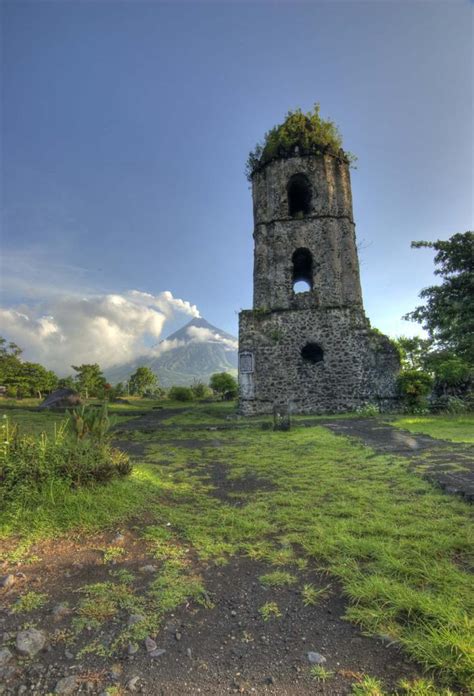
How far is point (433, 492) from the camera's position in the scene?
13.4 ft

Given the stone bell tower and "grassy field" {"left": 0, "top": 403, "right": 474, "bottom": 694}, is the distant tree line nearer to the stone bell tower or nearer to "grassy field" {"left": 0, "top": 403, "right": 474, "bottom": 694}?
the stone bell tower

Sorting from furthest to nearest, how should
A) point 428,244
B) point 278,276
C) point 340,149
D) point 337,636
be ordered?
1. point 340,149
2. point 278,276
3. point 428,244
4. point 337,636

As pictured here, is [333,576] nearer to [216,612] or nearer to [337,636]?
[337,636]

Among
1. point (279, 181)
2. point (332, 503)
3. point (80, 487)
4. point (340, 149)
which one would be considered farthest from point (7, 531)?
point (340, 149)

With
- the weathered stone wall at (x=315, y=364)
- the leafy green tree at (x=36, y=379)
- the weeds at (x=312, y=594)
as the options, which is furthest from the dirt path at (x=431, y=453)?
the leafy green tree at (x=36, y=379)

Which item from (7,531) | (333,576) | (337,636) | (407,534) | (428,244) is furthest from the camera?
(428,244)

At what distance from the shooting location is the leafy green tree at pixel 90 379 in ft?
141

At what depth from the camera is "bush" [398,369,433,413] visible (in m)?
13.9

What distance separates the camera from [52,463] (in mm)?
4047

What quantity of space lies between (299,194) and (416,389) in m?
12.6

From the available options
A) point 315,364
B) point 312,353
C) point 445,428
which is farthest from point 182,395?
point 445,428

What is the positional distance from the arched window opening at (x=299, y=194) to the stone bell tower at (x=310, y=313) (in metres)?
0.10

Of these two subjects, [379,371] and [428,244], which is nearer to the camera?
[428,244]

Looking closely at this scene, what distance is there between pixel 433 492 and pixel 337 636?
2785 millimetres
